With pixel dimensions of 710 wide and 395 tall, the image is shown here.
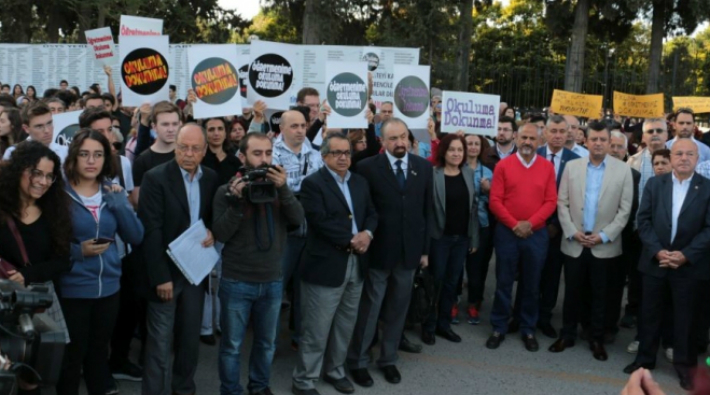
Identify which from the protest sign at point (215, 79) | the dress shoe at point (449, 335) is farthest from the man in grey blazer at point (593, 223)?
the protest sign at point (215, 79)

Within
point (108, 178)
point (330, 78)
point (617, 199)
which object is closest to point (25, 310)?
point (108, 178)

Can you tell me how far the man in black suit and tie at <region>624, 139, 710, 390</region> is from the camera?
239 inches

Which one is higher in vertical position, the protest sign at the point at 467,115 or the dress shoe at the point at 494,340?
the protest sign at the point at 467,115

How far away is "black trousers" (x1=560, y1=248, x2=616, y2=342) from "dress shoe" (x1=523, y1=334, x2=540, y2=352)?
276 mm

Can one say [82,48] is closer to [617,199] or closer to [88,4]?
[88,4]

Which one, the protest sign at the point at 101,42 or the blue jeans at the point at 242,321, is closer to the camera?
the blue jeans at the point at 242,321

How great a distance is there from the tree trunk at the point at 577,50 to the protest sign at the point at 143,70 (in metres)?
17.5

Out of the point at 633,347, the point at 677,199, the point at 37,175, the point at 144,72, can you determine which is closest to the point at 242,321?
the point at 37,175

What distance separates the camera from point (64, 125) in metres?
6.59

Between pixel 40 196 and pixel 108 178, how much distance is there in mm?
554

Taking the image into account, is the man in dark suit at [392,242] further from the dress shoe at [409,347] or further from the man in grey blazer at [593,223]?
the man in grey blazer at [593,223]

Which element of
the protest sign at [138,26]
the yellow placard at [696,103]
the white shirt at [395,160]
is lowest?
the white shirt at [395,160]

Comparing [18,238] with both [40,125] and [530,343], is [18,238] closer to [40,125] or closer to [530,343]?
[40,125]

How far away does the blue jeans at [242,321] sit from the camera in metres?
5.14
